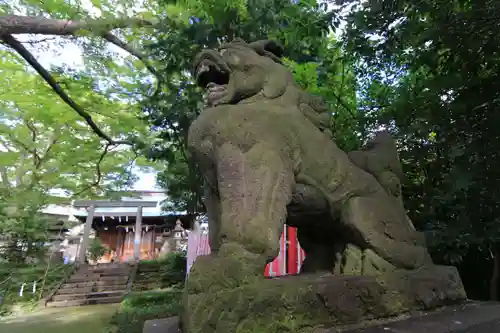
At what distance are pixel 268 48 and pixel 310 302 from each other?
1.64m

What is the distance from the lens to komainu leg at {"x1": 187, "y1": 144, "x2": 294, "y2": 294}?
4.63 ft

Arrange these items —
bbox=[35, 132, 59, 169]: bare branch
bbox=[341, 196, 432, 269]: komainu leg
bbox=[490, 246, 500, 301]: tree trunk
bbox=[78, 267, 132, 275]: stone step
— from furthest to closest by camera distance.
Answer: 1. bbox=[78, 267, 132, 275]: stone step
2. bbox=[35, 132, 59, 169]: bare branch
3. bbox=[490, 246, 500, 301]: tree trunk
4. bbox=[341, 196, 432, 269]: komainu leg

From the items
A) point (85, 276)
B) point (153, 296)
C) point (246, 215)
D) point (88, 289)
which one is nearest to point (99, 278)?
point (85, 276)

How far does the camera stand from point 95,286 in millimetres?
12531

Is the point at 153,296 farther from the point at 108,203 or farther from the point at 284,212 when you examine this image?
the point at 284,212

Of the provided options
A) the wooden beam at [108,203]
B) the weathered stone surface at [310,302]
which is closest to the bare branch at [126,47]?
the weathered stone surface at [310,302]

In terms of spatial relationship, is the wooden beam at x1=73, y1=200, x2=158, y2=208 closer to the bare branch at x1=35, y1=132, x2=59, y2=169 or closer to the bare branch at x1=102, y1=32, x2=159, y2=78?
the bare branch at x1=35, y1=132, x2=59, y2=169

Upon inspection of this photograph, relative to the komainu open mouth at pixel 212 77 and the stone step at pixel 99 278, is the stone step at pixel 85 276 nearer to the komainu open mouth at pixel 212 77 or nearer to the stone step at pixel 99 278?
the stone step at pixel 99 278

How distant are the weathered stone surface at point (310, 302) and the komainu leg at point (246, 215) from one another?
0.07 m

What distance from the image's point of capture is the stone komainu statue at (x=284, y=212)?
1.40 metres

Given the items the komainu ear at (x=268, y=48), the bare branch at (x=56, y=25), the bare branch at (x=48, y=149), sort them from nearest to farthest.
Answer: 1. the komainu ear at (x=268, y=48)
2. the bare branch at (x=56, y=25)
3. the bare branch at (x=48, y=149)

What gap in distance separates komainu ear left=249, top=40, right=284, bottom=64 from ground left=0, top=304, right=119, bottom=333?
7.04 meters

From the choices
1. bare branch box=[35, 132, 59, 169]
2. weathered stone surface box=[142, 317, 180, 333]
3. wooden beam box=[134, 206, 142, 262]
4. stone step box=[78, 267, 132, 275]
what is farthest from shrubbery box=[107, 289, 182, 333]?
bare branch box=[35, 132, 59, 169]

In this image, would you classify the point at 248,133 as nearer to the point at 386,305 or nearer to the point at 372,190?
the point at 372,190
